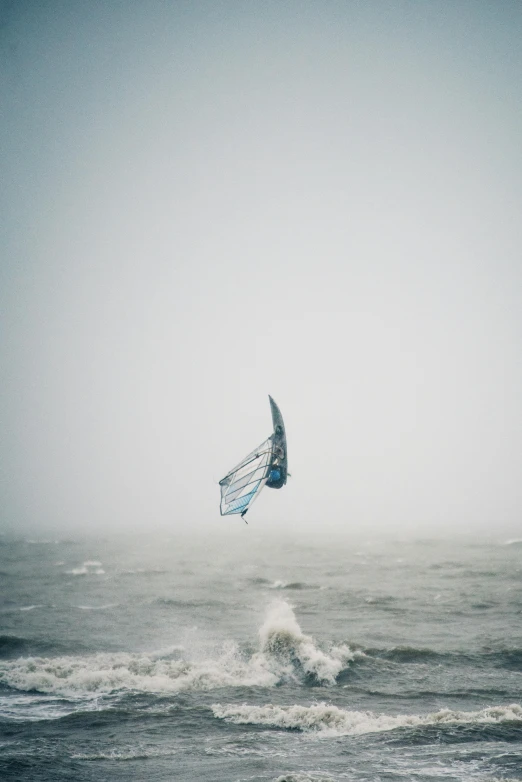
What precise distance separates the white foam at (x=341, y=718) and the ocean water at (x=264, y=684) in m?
0.07

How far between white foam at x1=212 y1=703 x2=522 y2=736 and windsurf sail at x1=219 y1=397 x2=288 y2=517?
30.2 ft

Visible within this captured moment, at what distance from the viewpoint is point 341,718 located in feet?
51.2

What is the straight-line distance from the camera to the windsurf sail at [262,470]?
10648 mm

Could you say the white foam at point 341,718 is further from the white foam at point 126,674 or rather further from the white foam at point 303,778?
the white foam at point 303,778

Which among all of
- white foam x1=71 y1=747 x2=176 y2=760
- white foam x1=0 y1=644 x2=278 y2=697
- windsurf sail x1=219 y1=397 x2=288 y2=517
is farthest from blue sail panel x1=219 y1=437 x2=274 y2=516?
white foam x1=0 y1=644 x2=278 y2=697

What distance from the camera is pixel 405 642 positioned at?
24281 mm

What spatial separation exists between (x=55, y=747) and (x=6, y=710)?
13.9 feet

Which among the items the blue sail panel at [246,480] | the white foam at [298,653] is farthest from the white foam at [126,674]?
the blue sail panel at [246,480]

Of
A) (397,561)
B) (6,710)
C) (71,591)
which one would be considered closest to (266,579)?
(71,591)

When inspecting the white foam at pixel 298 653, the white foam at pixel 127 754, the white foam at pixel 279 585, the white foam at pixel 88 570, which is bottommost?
the white foam at pixel 88 570

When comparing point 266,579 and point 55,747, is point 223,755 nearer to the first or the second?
point 55,747

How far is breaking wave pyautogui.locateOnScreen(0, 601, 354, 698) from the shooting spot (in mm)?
18750

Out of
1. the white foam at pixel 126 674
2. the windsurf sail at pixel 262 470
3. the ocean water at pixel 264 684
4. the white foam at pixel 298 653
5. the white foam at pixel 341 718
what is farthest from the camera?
the white foam at pixel 298 653

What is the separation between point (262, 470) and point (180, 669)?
14333mm
